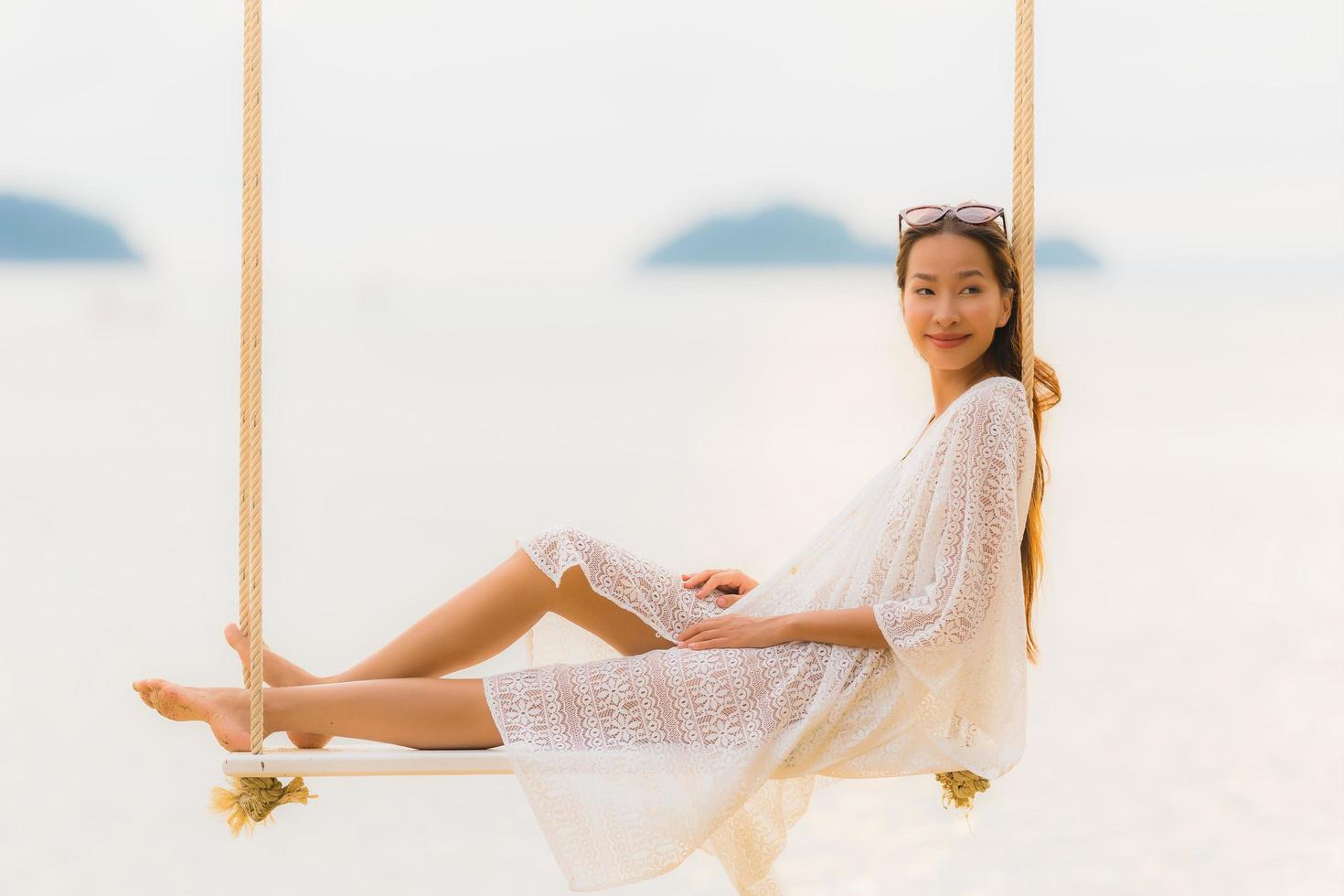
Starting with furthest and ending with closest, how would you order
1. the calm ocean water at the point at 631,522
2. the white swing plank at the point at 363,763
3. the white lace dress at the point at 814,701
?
the calm ocean water at the point at 631,522 < the white lace dress at the point at 814,701 < the white swing plank at the point at 363,763

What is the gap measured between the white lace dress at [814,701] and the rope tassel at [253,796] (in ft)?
0.95

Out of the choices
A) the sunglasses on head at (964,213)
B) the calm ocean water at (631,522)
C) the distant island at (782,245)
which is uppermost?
the distant island at (782,245)

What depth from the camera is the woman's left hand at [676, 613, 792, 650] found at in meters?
1.94

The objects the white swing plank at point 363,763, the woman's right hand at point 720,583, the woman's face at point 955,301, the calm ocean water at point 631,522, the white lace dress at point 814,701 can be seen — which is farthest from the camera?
the calm ocean water at point 631,522

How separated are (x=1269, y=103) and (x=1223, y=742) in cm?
946

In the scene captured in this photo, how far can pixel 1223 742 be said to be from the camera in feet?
15.3

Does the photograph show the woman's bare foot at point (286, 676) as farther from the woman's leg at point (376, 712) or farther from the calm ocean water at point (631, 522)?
the calm ocean water at point (631, 522)

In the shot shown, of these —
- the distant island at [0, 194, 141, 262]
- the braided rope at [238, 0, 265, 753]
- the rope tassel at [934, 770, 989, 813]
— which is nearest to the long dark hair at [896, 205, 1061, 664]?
the rope tassel at [934, 770, 989, 813]

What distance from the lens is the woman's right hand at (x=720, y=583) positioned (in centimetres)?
212

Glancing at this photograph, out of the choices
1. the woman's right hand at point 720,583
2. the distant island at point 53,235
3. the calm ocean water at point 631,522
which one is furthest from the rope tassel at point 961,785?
the distant island at point 53,235

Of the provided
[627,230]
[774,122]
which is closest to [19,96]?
[627,230]

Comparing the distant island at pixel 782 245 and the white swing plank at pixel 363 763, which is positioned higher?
the distant island at pixel 782 245

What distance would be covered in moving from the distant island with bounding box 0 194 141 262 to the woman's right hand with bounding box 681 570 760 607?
38.2 feet

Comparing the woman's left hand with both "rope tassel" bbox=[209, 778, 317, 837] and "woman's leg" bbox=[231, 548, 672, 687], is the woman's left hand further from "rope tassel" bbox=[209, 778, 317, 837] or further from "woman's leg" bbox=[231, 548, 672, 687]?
"rope tassel" bbox=[209, 778, 317, 837]
